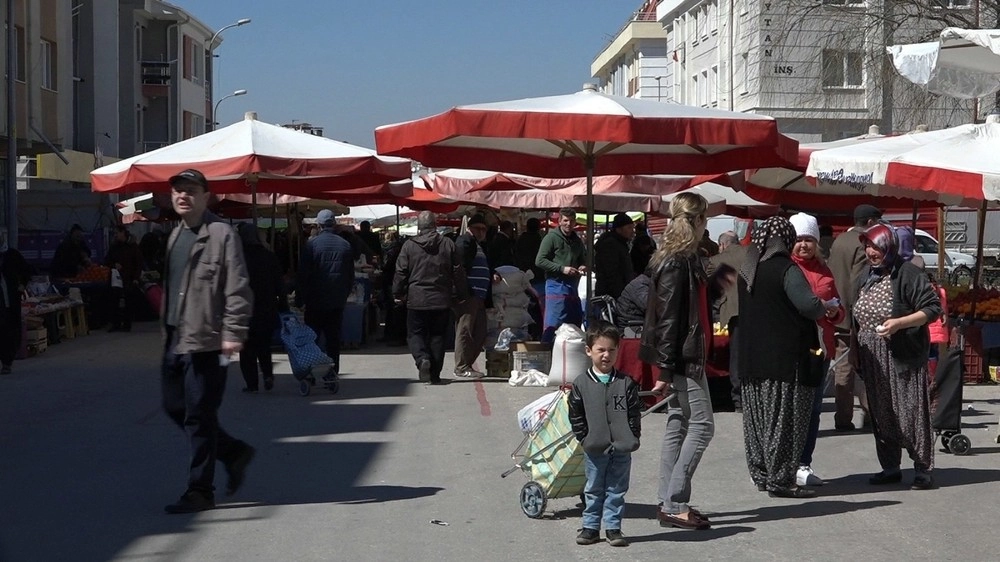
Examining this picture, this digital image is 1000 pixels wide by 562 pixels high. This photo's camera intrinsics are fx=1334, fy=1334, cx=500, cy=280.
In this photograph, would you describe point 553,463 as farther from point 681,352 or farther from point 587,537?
point 681,352

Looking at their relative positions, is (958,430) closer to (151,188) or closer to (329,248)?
(329,248)

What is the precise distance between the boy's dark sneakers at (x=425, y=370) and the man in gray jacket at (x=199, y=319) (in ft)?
21.0

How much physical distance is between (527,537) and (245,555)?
1.48 metres

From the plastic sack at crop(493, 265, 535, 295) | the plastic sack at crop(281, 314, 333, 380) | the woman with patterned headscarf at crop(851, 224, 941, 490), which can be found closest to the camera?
the woman with patterned headscarf at crop(851, 224, 941, 490)

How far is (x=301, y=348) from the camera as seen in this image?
13.0m

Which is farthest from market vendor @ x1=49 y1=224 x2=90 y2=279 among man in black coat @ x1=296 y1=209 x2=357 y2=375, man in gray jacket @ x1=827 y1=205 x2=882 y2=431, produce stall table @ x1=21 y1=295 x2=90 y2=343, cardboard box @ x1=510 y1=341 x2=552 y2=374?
man in gray jacket @ x1=827 y1=205 x2=882 y2=431

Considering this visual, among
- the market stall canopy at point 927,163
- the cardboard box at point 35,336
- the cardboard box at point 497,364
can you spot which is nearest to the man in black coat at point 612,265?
the cardboard box at point 497,364

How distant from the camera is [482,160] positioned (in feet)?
42.4

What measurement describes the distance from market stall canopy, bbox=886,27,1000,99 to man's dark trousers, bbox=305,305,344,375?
20.9ft

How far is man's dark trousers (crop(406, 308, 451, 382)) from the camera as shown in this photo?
14.0m

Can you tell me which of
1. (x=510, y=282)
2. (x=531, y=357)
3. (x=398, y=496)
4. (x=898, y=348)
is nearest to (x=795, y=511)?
(x=898, y=348)

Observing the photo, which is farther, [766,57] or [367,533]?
[766,57]

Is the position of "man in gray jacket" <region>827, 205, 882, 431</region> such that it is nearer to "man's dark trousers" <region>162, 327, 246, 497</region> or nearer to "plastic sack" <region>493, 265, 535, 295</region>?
"plastic sack" <region>493, 265, 535, 295</region>

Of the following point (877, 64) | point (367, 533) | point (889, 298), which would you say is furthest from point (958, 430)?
point (877, 64)
